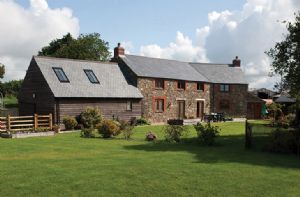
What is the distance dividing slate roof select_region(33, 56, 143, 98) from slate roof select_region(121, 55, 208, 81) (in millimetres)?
1980

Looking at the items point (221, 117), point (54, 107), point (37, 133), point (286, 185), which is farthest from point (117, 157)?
point (221, 117)

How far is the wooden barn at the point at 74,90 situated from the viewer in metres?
32.2

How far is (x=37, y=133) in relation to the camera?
26.2 m

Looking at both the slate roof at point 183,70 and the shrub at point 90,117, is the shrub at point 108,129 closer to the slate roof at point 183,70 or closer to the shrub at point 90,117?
the shrub at point 90,117

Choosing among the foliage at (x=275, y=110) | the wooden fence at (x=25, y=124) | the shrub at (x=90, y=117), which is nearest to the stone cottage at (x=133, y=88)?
the shrub at (x=90, y=117)

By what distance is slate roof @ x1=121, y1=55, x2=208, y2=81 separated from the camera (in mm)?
41188

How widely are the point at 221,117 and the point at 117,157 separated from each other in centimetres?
2968

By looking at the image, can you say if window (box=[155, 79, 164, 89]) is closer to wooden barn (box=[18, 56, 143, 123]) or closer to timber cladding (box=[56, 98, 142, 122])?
wooden barn (box=[18, 56, 143, 123])

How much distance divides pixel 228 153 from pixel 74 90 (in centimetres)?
1902

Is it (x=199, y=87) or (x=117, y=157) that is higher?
(x=199, y=87)

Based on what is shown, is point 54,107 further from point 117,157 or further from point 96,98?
point 117,157

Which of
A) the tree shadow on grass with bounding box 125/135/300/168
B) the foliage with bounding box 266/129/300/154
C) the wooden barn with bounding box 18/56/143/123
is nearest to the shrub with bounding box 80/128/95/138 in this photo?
the tree shadow on grass with bounding box 125/135/300/168

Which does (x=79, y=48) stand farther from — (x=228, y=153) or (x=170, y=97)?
(x=228, y=153)

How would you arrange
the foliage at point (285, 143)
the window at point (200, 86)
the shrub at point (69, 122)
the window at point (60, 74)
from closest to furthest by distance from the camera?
the foliage at point (285, 143) < the shrub at point (69, 122) < the window at point (60, 74) < the window at point (200, 86)
